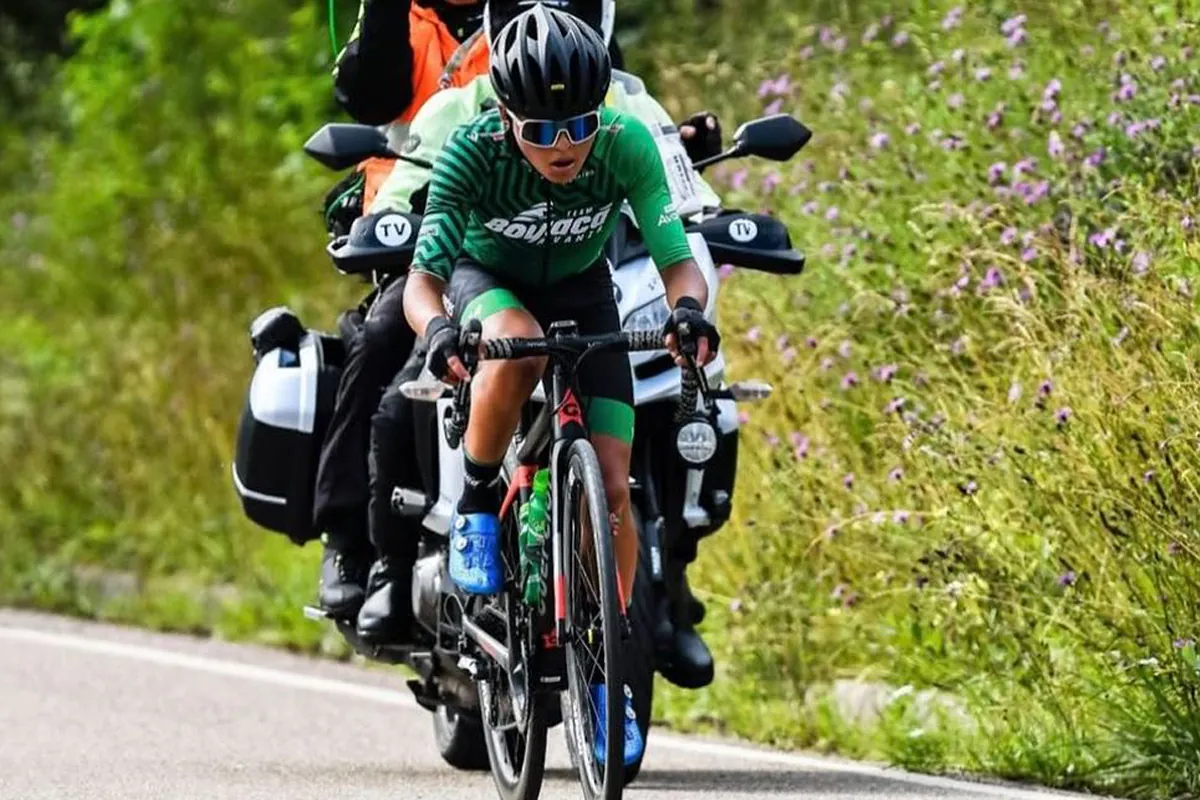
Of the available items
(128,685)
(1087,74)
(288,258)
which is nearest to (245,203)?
(288,258)

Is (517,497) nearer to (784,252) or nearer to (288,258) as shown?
(784,252)

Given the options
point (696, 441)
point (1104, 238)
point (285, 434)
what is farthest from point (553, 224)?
point (1104, 238)

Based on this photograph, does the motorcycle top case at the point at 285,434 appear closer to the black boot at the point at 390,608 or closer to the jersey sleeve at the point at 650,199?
the black boot at the point at 390,608

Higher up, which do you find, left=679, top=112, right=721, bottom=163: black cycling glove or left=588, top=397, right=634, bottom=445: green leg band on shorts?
left=679, top=112, right=721, bottom=163: black cycling glove

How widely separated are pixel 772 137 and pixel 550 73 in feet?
4.01

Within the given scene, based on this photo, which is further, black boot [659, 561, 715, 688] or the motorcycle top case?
the motorcycle top case

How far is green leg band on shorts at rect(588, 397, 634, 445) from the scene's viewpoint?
7062 millimetres

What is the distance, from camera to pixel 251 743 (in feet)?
31.0

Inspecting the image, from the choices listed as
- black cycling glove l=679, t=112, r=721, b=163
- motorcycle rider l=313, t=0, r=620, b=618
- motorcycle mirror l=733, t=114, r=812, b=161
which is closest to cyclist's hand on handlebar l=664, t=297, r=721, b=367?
motorcycle mirror l=733, t=114, r=812, b=161

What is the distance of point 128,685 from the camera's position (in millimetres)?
11039

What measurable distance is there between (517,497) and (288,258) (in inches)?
370

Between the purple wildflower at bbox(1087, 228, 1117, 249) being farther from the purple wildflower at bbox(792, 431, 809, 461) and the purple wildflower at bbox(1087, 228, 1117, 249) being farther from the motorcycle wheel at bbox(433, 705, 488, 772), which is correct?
the motorcycle wheel at bbox(433, 705, 488, 772)

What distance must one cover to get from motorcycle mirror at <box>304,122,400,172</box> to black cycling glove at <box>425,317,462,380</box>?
3.75 ft

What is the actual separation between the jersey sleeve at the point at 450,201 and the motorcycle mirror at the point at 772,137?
1.03 meters
